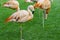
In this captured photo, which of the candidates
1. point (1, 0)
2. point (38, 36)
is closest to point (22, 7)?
Result: point (1, 0)

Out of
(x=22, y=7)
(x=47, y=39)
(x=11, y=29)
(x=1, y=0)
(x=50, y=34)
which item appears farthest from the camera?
(x=1, y=0)

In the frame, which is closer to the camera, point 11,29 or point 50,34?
point 50,34

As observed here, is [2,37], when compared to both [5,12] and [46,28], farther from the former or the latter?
[5,12]

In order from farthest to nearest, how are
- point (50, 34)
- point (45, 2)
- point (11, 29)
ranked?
point (45, 2) → point (11, 29) → point (50, 34)

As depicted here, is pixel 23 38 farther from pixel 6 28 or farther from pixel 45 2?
pixel 45 2

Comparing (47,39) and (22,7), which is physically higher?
(22,7)

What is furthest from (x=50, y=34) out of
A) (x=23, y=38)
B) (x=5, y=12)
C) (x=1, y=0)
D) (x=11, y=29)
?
(x=1, y=0)

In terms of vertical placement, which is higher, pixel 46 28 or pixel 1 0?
pixel 1 0

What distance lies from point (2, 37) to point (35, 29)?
3.16ft

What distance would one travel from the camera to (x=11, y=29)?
17.7 ft

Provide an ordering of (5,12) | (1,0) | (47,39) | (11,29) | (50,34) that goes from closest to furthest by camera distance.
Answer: (47,39) < (50,34) < (11,29) < (5,12) < (1,0)

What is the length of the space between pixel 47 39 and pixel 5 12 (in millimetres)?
2755

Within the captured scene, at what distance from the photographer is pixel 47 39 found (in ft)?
15.5

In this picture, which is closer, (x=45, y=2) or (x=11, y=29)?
(x=11, y=29)
